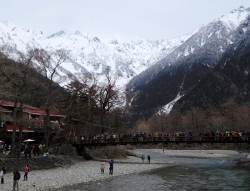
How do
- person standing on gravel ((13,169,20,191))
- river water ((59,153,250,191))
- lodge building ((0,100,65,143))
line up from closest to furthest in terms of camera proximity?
person standing on gravel ((13,169,20,191))
river water ((59,153,250,191))
lodge building ((0,100,65,143))

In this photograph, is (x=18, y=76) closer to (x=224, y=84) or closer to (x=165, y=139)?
(x=165, y=139)

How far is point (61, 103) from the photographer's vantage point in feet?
182

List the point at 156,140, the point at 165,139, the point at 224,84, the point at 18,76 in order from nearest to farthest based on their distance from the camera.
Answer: the point at 18,76, the point at 165,139, the point at 156,140, the point at 224,84

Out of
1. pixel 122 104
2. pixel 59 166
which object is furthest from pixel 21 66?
pixel 122 104

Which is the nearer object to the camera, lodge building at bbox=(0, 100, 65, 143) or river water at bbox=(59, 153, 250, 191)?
river water at bbox=(59, 153, 250, 191)

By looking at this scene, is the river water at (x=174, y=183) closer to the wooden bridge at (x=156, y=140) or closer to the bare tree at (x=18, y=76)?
the wooden bridge at (x=156, y=140)

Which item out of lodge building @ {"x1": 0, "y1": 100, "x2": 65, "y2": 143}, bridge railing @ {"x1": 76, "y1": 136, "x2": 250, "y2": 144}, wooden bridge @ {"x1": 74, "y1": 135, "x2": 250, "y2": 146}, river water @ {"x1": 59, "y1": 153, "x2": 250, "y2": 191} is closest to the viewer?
river water @ {"x1": 59, "y1": 153, "x2": 250, "y2": 191}

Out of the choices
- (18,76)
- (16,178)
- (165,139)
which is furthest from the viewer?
(165,139)

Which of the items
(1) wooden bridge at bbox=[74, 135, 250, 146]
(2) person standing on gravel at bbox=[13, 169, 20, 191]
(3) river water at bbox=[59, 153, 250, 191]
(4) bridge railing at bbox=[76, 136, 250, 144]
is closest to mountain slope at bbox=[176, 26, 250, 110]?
(4) bridge railing at bbox=[76, 136, 250, 144]

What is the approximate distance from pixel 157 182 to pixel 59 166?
13.7 meters

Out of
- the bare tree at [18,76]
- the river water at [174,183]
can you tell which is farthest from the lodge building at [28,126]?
the river water at [174,183]

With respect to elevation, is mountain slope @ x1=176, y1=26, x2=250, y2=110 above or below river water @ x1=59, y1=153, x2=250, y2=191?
above

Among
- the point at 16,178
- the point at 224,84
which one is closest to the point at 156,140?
the point at 16,178

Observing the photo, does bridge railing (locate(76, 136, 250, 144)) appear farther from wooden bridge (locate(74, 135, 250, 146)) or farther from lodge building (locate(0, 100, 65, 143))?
lodge building (locate(0, 100, 65, 143))
